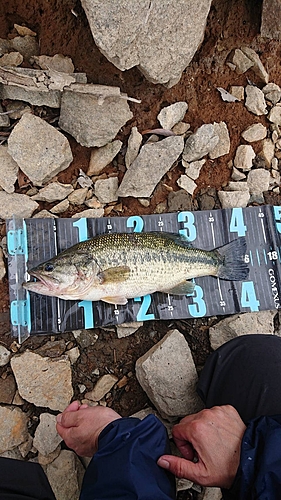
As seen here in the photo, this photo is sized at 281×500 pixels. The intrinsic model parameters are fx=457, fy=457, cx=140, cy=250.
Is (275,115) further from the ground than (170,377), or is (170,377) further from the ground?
(275,115)

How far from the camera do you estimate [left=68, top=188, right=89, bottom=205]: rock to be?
4223 millimetres

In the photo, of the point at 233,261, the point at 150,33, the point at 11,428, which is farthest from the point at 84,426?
the point at 150,33

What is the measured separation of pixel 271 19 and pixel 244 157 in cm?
134

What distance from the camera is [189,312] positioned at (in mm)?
4211

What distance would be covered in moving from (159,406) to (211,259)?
4.49ft

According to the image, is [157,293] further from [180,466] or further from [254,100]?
[254,100]

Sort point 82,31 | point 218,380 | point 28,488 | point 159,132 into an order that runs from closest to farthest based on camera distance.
Result: 1. point 28,488
2. point 218,380
3. point 82,31
4. point 159,132

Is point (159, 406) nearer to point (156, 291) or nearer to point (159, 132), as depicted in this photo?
point (156, 291)

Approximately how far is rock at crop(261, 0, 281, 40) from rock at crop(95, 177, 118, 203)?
6.90 ft

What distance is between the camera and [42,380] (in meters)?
3.92

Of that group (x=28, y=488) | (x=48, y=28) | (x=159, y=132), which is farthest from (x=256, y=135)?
(x=28, y=488)

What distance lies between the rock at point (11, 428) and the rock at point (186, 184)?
250 centimetres

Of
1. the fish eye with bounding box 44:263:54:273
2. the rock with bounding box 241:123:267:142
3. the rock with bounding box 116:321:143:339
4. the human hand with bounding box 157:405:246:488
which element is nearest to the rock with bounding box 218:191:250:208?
Result: the rock with bounding box 241:123:267:142

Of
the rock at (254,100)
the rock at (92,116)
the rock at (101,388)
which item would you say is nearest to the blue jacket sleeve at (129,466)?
the rock at (101,388)
